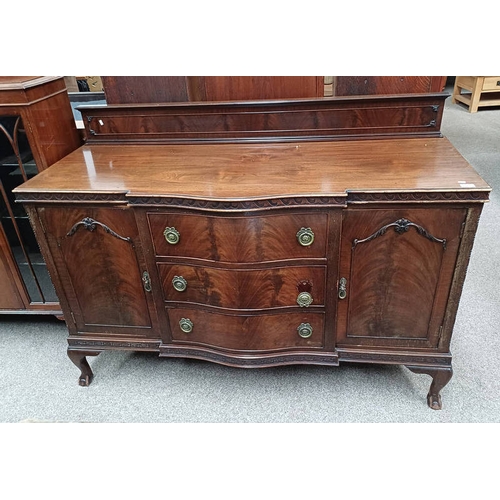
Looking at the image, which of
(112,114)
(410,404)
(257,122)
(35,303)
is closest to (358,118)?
(257,122)

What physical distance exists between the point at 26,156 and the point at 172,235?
71cm

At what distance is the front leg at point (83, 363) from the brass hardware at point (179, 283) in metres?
0.45

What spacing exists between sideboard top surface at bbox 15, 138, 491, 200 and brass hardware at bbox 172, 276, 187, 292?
0.95ft

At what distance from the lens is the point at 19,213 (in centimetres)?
163

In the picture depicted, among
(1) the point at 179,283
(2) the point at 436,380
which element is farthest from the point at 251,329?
(2) the point at 436,380

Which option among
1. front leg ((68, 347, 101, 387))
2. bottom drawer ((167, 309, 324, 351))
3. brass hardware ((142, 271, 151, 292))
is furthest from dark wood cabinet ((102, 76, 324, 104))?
front leg ((68, 347, 101, 387))

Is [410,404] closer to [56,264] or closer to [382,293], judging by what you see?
[382,293]

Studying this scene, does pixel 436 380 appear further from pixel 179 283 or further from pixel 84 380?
pixel 84 380

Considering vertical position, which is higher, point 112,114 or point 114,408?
point 112,114

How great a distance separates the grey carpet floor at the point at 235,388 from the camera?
1.41 metres

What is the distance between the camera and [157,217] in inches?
46.9

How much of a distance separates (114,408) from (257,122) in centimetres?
118

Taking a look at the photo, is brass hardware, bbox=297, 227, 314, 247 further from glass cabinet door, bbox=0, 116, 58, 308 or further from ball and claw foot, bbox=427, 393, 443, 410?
glass cabinet door, bbox=0, 116, 58, 308

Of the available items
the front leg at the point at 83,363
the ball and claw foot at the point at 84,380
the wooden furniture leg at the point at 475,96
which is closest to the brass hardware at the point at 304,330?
the front leg at the point at 83,363
